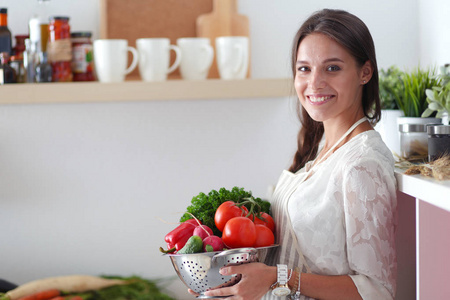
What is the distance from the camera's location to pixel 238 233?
94 cm

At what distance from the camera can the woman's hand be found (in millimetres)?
938

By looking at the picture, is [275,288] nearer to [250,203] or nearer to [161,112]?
[250,203]

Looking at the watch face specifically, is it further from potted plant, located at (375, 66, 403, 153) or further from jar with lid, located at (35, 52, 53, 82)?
jar with lid, located at (35, 52, 53, 82)

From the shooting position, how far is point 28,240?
192cm

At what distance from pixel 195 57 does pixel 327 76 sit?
74cm

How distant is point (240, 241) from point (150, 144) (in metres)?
1.04

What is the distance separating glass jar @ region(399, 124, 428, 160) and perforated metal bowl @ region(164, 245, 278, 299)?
375 millimetres

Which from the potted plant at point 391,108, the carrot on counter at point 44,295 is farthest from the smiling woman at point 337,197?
the carrot on counter at point 44,295

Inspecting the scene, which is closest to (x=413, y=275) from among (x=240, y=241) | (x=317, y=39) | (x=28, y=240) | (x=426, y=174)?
(x=426, y=174)

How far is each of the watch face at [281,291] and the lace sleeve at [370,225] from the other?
0.12 meters

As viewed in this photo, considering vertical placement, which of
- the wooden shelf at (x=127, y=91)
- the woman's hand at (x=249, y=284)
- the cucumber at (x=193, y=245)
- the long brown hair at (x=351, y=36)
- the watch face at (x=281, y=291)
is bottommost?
the watch face at (x=281, y=291)

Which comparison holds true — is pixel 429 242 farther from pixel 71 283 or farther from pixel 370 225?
pixel 71 283

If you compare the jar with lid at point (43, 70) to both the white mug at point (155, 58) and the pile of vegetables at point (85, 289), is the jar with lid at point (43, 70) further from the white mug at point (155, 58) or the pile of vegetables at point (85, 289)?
the pile of vegetables at point (85, 289)

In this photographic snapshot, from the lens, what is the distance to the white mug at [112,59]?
1.66m
